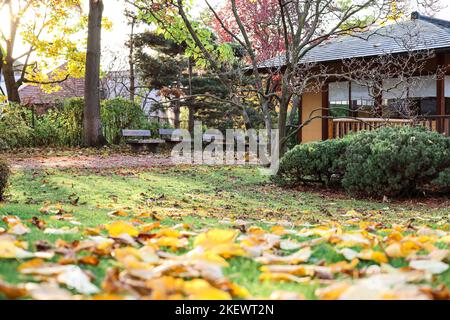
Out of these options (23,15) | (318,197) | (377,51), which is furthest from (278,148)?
(23,15)

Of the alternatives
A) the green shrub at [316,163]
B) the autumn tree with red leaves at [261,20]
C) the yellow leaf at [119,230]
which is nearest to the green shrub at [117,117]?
the autumn tree with red leaves at [261,20]

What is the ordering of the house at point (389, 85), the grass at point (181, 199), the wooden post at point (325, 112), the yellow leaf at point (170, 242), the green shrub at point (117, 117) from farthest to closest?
the green shrub at point (117, 117) < the wooden post at point (325, 112) < the house at point (389, 85) < the grass at point (181, 199) < the yellow leaf at point (170, 242)

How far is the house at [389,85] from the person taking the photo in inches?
549

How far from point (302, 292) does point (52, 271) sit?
36.2 inches

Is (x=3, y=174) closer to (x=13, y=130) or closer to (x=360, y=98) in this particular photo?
(x=13, y=130)

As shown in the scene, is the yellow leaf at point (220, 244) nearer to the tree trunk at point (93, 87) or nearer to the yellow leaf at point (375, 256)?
the yellow leaf at point (375, 256)

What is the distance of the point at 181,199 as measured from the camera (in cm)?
824

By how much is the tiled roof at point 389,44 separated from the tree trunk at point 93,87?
17.5 feet

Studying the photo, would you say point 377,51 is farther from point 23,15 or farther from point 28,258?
A: point 23,15

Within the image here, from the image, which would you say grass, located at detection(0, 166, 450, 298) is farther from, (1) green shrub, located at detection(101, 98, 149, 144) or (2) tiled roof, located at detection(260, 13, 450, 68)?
(1) green shrub, located at detection(101, 98, 149, 144)

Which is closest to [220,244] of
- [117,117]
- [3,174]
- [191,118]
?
[3,174]

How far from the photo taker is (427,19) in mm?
17859
